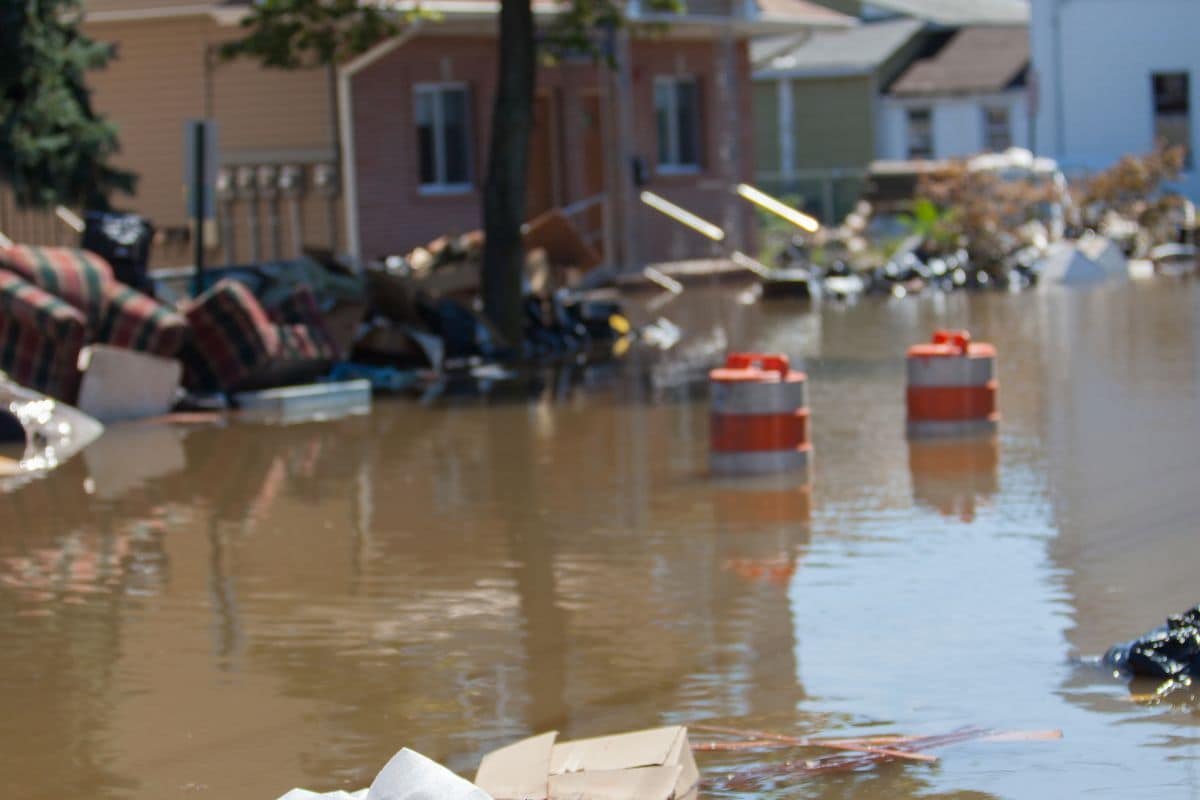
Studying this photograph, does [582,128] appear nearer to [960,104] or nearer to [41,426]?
[41,426]

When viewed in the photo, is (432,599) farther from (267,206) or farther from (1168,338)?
(267,206)

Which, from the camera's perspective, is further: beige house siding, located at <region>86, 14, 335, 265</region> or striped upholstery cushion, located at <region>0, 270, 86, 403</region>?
beige house siding, located at <region>86, 14, 335, 265</region>

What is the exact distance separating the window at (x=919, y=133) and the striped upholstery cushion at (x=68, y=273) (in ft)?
121

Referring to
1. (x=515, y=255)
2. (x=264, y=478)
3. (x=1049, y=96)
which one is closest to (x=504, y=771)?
(x=264, y=478)

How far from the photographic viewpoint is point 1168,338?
19.2 metres

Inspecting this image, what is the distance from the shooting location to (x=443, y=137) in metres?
29.3

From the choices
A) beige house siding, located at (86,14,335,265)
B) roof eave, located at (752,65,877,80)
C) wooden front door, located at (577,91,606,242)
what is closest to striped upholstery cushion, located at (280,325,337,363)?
beige house siding, located at (86,14,335,265)

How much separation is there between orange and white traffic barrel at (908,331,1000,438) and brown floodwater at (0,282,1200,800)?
11.0 inches

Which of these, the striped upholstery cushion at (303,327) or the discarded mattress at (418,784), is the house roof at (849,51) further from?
the discarded mattress at (418,784)

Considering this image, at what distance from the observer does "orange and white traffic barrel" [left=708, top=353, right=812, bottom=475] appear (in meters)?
11.6

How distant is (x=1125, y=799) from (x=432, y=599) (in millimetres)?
3731

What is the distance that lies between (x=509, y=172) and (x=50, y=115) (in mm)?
5546

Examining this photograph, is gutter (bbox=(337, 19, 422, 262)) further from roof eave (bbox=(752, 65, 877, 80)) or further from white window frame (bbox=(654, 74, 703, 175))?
roof eave (bbox=(752, 65, 877, 80))

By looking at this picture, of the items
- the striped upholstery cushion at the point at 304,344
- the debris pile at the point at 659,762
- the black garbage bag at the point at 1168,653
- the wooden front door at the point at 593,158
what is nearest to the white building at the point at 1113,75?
the wooden front door at the point at 593,158
